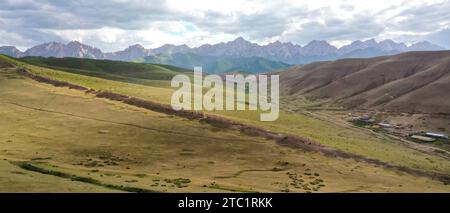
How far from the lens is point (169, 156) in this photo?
8975 cm

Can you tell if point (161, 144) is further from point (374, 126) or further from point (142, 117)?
point (374, 126)

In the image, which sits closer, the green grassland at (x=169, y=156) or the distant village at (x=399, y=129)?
the green grassland at (x=169, y=156)

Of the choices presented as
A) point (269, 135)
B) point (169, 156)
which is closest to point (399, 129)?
point (269, 135)

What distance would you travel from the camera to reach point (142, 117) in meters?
123

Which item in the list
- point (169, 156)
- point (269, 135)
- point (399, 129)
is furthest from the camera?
point (399, 129)

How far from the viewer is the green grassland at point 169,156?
229 feet

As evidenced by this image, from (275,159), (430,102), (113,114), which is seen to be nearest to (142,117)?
(113,114)

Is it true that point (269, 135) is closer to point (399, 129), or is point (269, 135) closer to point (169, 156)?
point (169, 156)

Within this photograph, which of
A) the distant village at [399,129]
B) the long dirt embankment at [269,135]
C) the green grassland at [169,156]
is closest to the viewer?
the green grassland at [169,156]

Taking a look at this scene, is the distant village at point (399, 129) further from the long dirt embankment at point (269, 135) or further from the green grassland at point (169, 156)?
the long dirt embankment at point (269, 135)

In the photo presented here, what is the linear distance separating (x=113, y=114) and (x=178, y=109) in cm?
1881

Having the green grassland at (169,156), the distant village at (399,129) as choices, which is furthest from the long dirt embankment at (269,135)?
the distant village at (399,129)

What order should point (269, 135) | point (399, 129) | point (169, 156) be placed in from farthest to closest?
point (399, 129), point (269, 135), point (169, 156)

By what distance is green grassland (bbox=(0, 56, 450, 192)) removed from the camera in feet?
229
